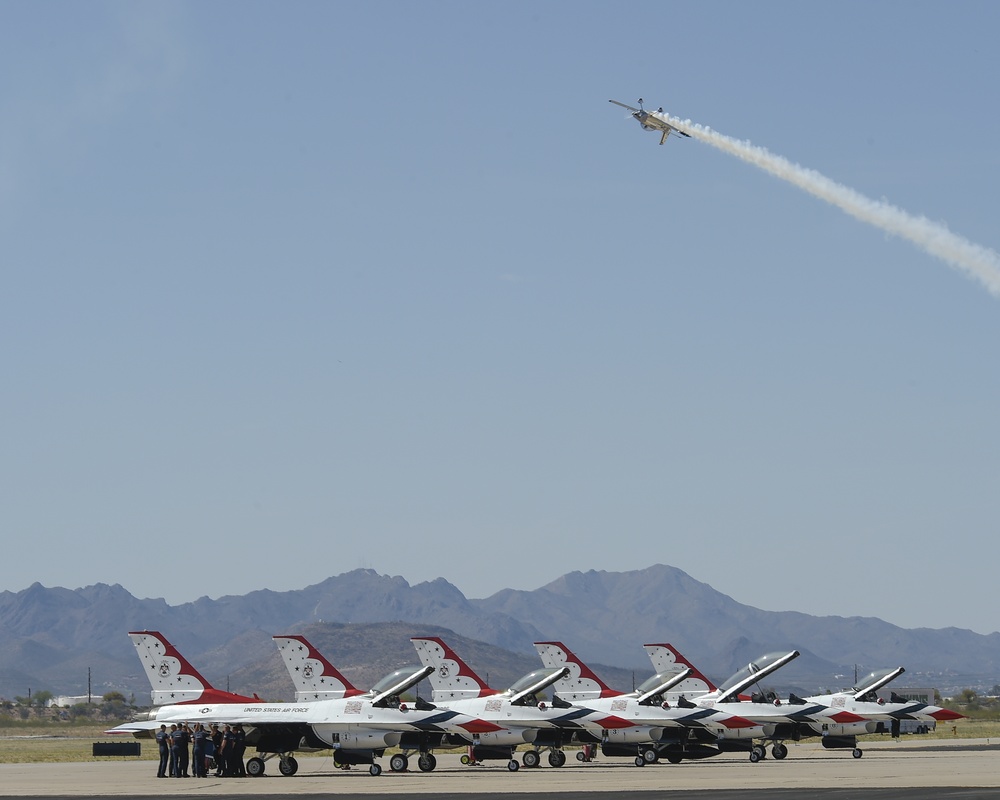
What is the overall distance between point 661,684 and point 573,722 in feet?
14.7

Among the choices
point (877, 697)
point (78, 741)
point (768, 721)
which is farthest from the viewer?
point (78, 741)

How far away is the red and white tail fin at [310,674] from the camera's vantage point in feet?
162

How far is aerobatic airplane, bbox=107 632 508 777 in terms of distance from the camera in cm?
4691

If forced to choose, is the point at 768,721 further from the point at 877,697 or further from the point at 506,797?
the point at 506,797

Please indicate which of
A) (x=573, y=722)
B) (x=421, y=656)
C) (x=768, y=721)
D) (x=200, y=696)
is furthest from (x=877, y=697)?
(x=200, y=696)

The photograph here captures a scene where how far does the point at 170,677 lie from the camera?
49.9 metres

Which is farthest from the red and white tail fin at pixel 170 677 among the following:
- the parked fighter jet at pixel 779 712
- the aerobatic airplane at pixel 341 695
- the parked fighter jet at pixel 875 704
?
the parked fighter jet at pixel 875 704

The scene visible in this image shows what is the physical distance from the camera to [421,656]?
52656 millimetres

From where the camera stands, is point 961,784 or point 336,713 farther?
point 336,713

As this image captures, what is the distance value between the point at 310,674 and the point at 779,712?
16471 millimetres

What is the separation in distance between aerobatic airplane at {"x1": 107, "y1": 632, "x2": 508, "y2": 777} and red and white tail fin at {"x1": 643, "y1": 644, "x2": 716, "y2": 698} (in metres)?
10.4

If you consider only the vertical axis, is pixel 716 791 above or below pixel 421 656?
below

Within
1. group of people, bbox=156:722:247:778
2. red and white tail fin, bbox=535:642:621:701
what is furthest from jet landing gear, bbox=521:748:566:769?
group of people, bbox=156:722:247:778

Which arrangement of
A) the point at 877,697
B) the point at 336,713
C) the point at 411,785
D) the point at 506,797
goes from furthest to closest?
the point at 877,697 < the point at 336,713 < the point at 411,785 < the point at 506,797
